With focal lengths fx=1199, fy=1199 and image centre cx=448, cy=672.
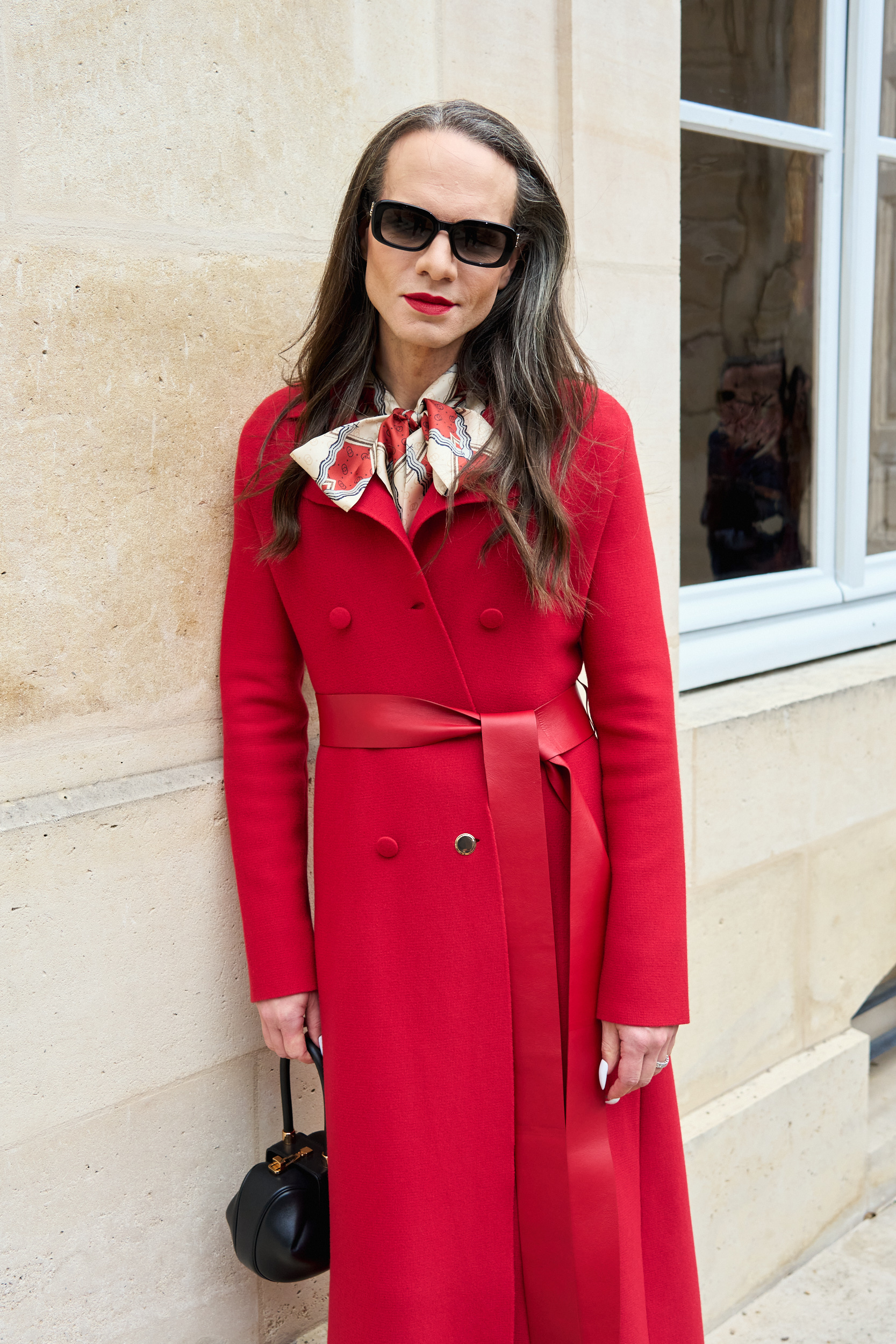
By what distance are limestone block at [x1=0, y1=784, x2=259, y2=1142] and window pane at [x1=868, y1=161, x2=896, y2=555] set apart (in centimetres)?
223

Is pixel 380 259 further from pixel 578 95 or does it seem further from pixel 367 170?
pixel 578 95

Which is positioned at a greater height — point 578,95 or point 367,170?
point 578,95

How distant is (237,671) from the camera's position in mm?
1669

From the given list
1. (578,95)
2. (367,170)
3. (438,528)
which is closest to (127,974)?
(438,528)

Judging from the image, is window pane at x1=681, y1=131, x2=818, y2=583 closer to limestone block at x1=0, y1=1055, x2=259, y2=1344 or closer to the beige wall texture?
the beige wall texture

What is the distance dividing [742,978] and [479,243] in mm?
1768

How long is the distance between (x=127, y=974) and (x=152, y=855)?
0.56ft

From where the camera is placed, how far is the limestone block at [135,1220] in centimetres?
162

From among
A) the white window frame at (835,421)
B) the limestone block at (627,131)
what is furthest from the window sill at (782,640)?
the limestone block at (627,131)

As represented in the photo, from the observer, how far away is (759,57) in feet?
9.24

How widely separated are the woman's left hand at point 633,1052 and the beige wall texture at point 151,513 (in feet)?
1.85

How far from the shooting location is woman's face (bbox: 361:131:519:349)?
1433mm

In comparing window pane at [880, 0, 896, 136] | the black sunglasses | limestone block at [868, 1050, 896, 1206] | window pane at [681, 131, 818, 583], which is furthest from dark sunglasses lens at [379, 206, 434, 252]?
limestone block at [868, 1050, 896, 1206]

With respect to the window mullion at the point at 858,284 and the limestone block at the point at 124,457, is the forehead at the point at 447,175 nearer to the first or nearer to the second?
the limestone block at the point at 124,457
